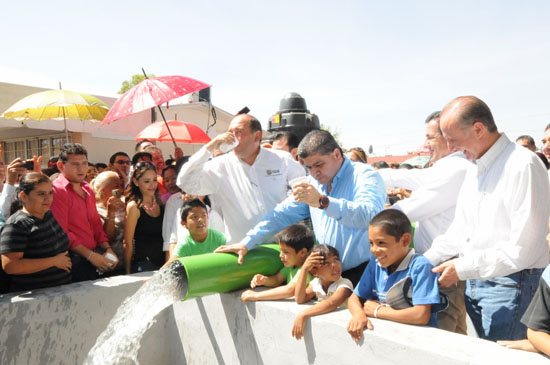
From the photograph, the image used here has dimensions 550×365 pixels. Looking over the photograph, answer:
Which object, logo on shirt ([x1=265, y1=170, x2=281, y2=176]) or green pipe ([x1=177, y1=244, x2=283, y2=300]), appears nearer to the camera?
green pipe ([x1=177, y1=244, x2=283, y2=300])

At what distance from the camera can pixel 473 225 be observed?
2357 mm

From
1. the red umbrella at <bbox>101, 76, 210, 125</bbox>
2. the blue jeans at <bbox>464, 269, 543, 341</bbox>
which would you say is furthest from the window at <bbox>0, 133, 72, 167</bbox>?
the blue jeans at <bbox>464, 269, 543, 341</bbox>

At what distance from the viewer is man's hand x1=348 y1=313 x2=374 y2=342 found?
2233 mm

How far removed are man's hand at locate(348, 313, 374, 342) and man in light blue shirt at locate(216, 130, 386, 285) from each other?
1.94ft

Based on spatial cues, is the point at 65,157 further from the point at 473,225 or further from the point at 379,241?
the point at 473,225

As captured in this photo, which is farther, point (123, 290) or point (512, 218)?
point (123, 290)

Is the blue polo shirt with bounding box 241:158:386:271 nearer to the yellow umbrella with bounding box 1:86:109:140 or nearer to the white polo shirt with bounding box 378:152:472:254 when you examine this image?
the white polo shirt with bounding box 378:152:472:254

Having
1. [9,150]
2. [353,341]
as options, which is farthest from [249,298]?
[9,150]

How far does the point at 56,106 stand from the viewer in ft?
23.0

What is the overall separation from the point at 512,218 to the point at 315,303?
1289mm

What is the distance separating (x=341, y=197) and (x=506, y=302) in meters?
1.18

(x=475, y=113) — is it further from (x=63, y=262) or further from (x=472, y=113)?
(x=63, y=262)

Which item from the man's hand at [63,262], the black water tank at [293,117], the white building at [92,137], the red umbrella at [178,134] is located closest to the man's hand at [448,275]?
the man's hand at [63,262]

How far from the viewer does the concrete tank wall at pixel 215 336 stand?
201 cm
